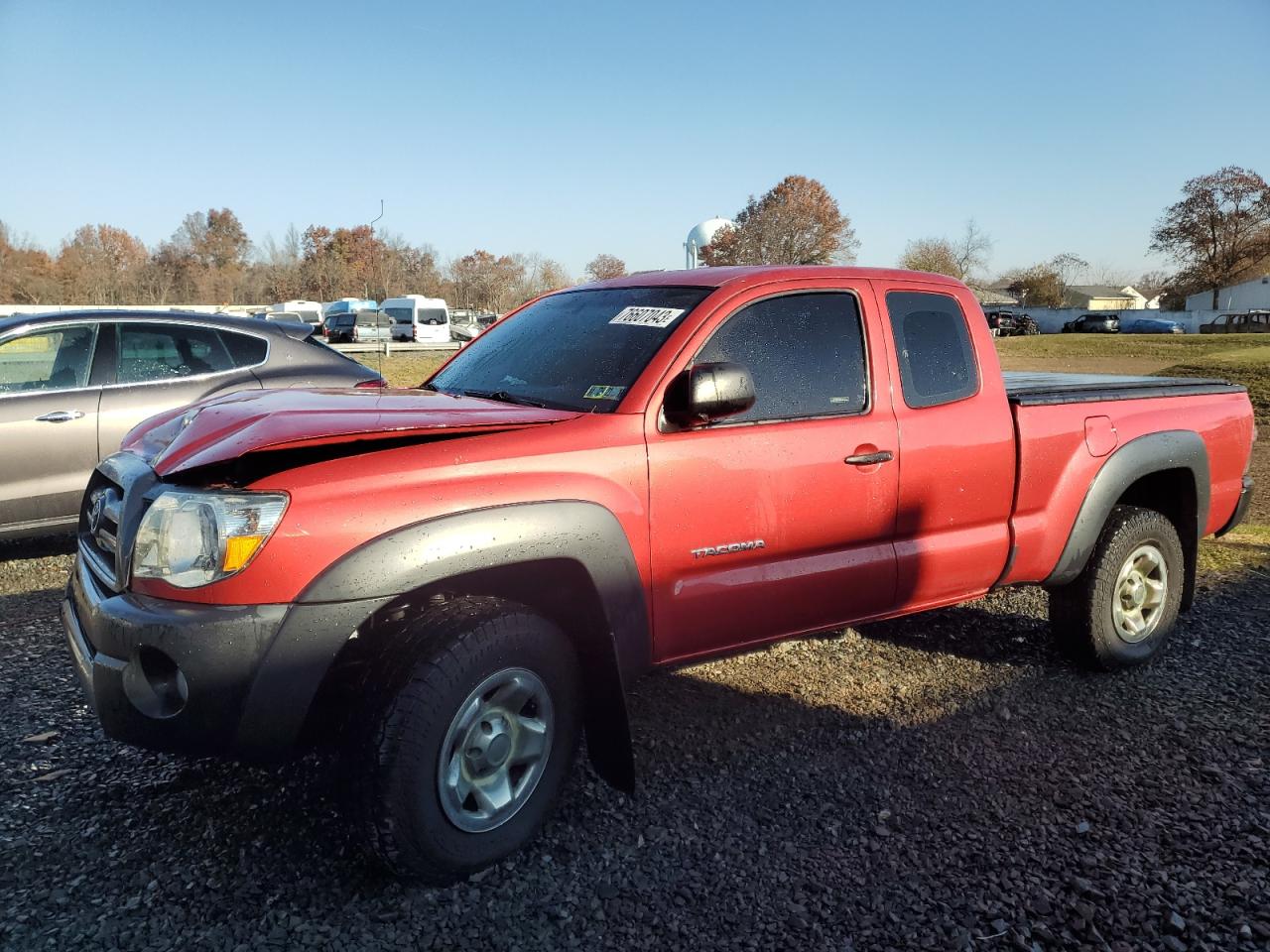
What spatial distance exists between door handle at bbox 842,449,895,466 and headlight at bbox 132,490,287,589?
198 centimetres

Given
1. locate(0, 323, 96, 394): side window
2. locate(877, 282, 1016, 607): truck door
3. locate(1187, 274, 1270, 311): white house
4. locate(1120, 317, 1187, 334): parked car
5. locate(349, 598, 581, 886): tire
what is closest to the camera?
locate(349, 598, 581, 886): tire

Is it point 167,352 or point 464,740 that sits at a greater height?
point 167,352

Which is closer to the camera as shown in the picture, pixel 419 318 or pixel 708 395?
pixel 708 395

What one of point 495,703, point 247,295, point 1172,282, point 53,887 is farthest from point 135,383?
point 1172,282

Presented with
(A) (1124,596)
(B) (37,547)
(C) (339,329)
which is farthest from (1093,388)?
(C) (339,329)

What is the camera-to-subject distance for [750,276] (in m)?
3.43

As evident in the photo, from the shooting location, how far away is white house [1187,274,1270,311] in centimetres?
6794

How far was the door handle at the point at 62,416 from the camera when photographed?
5547 mm

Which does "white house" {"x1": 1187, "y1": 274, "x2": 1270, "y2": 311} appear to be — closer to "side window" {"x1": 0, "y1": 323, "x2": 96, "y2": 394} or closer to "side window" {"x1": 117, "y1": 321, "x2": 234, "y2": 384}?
"side window" {"x1": 117, "y1": 321, "x2": 234, "y2": 384}

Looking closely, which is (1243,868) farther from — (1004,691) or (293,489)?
(293,489)

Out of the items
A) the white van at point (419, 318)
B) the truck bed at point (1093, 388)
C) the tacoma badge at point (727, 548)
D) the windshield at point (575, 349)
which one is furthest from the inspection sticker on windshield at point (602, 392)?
the white van at point (419, 318)

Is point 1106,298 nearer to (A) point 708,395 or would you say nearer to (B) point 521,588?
(A) point 708,395

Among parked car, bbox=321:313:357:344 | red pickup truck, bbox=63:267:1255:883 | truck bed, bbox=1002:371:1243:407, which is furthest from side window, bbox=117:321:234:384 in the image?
parked car, bbox=321:313:357:344

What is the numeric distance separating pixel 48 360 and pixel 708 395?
4.91 meters
